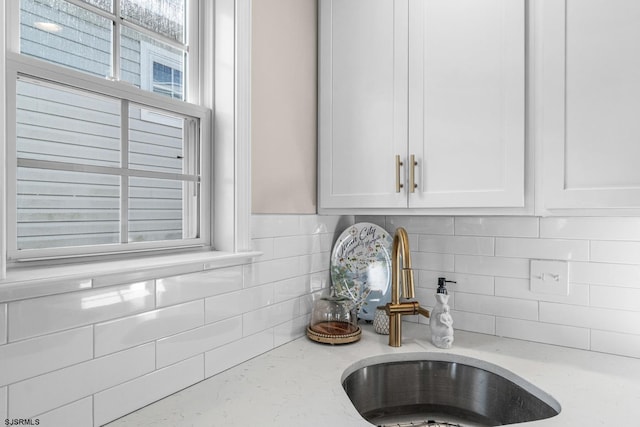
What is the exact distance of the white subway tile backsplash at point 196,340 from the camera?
1.08 m

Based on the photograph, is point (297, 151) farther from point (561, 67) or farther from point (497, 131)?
point (561, 67)

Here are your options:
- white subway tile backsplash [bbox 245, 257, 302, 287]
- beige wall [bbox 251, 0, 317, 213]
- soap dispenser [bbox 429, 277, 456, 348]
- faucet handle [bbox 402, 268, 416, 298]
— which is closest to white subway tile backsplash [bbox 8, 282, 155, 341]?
white subway tile backsplash [bbox 245, 257, 302, 287]

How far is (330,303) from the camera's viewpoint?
155cm

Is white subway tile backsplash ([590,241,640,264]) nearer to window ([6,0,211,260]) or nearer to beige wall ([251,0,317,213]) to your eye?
beige wall ([251,0,317,213])

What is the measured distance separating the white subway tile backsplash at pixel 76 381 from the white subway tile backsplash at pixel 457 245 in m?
1.13

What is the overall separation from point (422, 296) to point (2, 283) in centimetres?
143

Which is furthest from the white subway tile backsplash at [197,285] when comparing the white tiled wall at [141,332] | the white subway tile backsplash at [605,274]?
the white subway tile backsplash at [605,274]

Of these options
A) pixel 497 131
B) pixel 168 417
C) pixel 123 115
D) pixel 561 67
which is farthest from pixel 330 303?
pixel 561 67

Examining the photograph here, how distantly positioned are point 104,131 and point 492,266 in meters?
1.38

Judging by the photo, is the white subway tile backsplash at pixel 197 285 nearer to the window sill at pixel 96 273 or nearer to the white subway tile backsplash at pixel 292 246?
the window sill at pixel 96 273

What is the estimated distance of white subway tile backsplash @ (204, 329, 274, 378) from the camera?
121 centimetres

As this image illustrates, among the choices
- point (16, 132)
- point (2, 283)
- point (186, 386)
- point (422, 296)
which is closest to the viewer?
point (2, 283)

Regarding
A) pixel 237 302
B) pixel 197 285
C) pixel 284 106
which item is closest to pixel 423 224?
pixel 284 106

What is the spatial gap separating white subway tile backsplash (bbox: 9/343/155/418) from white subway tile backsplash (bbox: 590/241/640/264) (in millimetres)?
1400
